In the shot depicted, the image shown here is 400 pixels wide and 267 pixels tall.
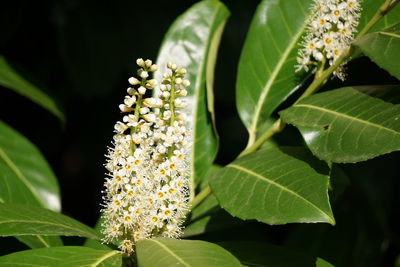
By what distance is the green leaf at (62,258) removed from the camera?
1.36 m

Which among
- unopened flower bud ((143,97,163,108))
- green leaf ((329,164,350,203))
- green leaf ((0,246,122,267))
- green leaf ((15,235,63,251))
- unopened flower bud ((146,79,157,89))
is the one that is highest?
unopened flower bud ((146,79,157,89))

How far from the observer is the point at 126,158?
4.90ft

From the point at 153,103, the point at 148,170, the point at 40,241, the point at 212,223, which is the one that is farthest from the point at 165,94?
the point at 40,241

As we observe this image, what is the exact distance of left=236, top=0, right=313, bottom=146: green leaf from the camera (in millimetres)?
1949

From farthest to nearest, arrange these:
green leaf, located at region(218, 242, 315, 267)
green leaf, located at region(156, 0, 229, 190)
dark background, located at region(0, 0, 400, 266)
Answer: dark background, located at region(0, 0, 400, 266) < green leaf, located at region(156, 0, 229, 190) < green leaf, located at region(218, 242, 315, 267)

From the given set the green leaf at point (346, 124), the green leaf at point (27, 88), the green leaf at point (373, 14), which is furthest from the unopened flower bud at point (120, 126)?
the green leaf at point (27, 88)

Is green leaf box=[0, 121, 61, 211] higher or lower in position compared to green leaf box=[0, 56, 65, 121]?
lower

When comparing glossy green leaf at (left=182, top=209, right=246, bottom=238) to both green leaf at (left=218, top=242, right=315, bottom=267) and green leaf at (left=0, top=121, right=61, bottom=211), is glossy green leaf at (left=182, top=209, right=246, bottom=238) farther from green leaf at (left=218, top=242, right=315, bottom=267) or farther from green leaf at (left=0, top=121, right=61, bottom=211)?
green leaf at (left=0, top=121, right=61, bottom=211)

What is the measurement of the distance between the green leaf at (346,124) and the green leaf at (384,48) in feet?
0.33

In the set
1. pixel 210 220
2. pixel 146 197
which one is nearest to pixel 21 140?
pixel 210 220

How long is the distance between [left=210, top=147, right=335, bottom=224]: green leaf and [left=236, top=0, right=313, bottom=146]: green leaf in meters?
0.28

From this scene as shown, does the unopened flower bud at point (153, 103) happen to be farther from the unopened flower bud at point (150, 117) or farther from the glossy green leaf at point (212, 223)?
the glossy green leaf at point (212, 223)

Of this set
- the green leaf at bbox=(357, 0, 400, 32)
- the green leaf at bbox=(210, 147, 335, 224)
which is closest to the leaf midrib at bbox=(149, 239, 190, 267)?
the green leaf at bbox=(210, 147, 335, 224)

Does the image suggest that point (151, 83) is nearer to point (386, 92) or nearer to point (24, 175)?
point (386, 92)
